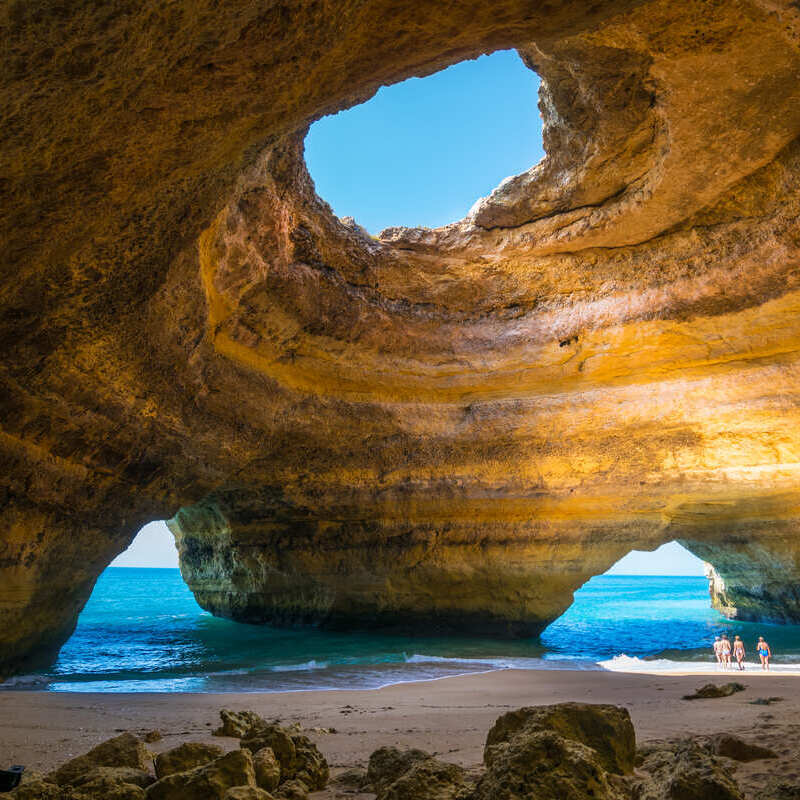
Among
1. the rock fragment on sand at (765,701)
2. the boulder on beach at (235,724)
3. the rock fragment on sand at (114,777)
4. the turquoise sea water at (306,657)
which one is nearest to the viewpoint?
the rock fragment on sand at (114,777)

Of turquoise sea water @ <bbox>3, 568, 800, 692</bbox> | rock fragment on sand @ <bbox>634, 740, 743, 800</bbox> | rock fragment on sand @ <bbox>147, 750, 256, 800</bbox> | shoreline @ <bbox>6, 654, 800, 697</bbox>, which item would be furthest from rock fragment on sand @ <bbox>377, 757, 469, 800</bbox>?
turquoise sea water @ <bbox>3, 568, 800, 692</bbox>

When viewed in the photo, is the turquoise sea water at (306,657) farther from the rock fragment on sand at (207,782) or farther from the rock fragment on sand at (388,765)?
the rock fragment on sand at (207,782)

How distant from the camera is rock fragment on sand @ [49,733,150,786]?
2457 mm

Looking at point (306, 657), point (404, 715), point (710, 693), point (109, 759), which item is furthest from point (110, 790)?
point (306, 657)

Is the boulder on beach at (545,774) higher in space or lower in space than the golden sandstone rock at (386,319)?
lower

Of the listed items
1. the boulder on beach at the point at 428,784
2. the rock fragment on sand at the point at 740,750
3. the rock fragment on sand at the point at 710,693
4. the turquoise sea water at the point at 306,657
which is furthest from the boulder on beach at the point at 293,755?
the turquoise sea water at the point at 306,657

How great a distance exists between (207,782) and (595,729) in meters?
1.67

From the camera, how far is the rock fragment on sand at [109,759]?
246 centimetres

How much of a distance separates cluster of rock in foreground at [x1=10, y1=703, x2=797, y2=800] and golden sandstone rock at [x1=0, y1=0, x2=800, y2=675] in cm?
339

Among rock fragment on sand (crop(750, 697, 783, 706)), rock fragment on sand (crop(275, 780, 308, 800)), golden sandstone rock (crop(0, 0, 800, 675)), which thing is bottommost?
rock fragment on sand (crop(750, 697, 783, 706))

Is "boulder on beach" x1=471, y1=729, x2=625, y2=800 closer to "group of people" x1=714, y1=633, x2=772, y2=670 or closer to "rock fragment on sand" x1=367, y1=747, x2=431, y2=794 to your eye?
"rock fragment on sand" x1=367, y1=747, x2=431, y2=794

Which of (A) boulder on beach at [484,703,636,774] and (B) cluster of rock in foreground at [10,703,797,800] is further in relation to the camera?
(A) boulder on beach at [484,703,636,774]

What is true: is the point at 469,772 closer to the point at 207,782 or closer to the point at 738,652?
the point at 207,782

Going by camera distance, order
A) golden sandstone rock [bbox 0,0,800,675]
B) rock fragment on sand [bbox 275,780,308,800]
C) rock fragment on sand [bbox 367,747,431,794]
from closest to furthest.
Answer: rock fragment on sand [bbox 275,780,308,800] → rock fragment on sand [bbox 367,747,431,794] → golden sandstone rock [bbox 0,0,800,675]
